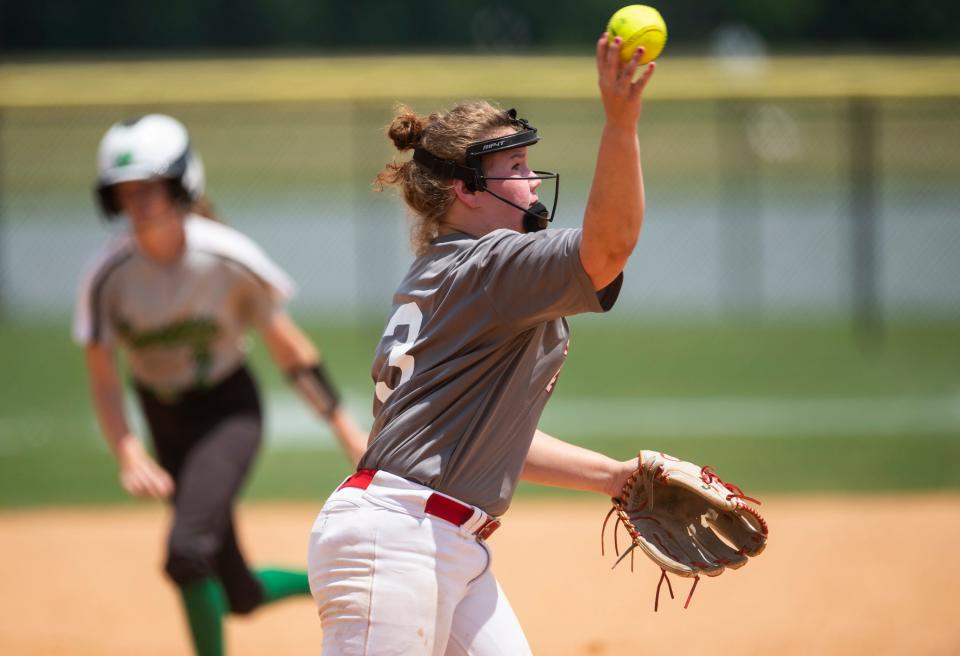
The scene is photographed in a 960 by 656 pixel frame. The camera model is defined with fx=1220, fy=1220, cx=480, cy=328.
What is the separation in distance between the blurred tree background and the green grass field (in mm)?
16466

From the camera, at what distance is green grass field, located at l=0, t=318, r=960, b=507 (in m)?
7.97

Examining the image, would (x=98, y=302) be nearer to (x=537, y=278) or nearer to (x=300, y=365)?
(x=300, y=365)

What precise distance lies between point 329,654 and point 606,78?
1323 millimetres

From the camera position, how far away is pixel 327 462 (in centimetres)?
859

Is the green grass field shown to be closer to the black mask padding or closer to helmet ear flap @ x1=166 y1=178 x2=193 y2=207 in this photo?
helmet ear flap @ x1=166 y1=178 x2=193 y2=207

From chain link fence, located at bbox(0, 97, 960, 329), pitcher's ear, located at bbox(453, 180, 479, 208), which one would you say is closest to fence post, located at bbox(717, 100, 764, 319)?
chain link fence, located at bbox(0, 97, 960, 329)

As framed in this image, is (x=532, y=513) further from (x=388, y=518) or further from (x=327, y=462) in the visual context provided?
(x=388, y=518)

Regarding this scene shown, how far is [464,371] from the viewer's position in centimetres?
255

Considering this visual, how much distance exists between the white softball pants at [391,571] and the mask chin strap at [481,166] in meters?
0.65

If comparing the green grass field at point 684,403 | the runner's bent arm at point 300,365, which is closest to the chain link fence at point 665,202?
the green grass field at point 684,403

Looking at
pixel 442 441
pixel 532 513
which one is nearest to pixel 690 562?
pixel 442 441

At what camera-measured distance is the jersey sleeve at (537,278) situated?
227cm

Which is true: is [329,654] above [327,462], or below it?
above

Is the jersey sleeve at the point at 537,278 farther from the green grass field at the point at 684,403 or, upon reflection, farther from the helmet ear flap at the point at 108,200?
the green grass field at the point at 684,403
